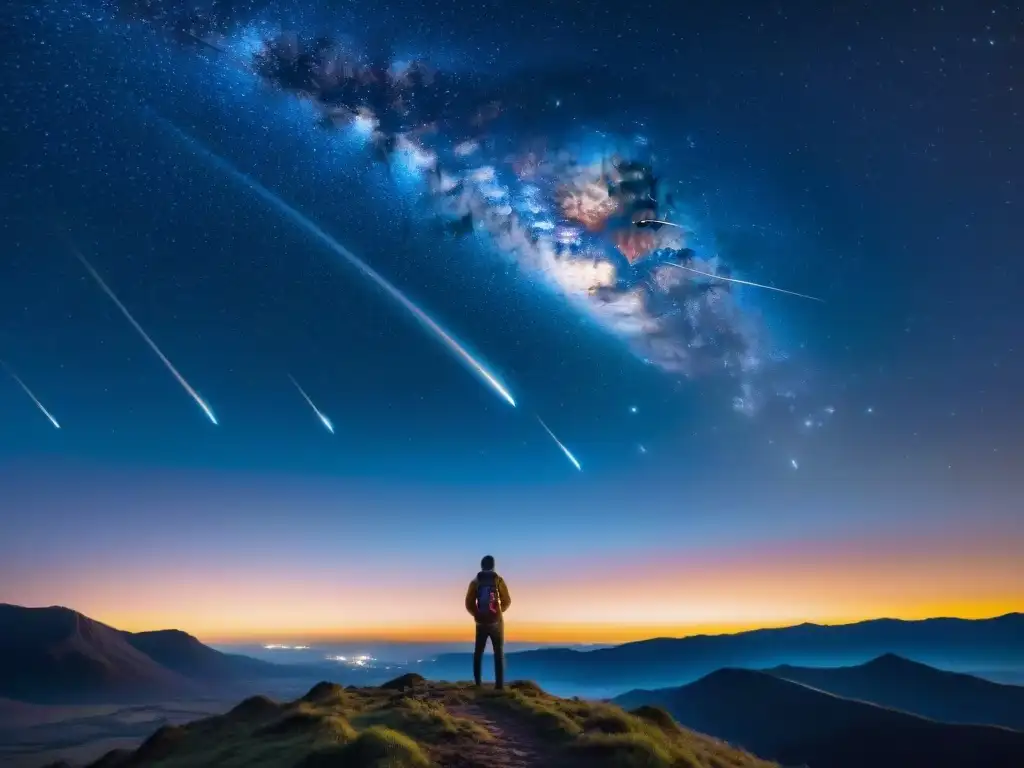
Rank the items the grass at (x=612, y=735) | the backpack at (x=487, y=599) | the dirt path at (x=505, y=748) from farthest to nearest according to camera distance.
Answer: the backpack at (x=487, y=599) < the grass at (x=612, y=735) < the dirt path at (x=505, y=748)

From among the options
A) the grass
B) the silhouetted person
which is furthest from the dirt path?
the silhouetted person

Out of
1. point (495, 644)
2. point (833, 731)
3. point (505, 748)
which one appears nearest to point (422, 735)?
point (505, 748)

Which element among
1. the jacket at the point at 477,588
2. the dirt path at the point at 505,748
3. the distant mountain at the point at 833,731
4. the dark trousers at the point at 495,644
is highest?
the jacket at the point at 477,588

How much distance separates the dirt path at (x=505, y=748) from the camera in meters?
12.7

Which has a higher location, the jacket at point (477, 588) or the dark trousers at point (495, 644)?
the jacket at point (477, 588)

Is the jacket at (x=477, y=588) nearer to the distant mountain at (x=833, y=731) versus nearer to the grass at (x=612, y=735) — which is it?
the grass at (x=612, y=735)

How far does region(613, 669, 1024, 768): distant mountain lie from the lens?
120 metres

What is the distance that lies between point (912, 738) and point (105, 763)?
15011cm

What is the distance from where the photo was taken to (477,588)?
1728 cm

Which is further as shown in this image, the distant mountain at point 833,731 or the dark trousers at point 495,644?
the distant mountain at point 833,731

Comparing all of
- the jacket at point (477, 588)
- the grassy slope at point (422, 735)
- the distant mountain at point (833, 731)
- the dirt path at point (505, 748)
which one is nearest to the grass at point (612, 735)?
the grassy slope at point (422, 735)

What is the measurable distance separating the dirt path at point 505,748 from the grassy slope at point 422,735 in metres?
0.03

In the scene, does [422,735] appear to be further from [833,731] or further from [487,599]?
[833,731]

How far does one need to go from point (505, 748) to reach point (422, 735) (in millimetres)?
1774
